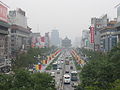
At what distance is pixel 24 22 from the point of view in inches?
4454

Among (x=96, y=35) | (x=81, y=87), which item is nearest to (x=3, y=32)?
(x=81, y=87)

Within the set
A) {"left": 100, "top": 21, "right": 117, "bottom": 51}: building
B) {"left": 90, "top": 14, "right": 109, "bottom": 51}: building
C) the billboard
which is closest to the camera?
the billboard

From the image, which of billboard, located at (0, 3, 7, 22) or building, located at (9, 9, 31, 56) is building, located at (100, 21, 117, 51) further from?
building, located at (9, 9, 31, 56)

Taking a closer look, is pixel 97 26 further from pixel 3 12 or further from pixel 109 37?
pixel 3 12

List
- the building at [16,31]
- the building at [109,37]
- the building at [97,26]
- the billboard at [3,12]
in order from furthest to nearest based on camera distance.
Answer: the building at [97,26] → the building at [16,31] → the building at [109,37] → the billboard at [3,12]

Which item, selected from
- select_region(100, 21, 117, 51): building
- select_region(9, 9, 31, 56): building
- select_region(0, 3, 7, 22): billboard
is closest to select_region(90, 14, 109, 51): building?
select_region(100, 21, 117, 51): building

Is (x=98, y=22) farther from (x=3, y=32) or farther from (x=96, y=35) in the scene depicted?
(x=3, y=32)

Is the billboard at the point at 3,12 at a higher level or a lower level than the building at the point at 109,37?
higher

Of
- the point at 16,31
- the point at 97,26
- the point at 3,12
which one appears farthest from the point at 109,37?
the point at 97,26

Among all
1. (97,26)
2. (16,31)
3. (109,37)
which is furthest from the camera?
(97,26)

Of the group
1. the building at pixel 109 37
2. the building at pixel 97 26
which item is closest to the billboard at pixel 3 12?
the building at pixel 109 37

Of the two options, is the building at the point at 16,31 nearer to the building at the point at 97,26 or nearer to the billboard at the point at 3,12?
the billboard at the point at 3,12

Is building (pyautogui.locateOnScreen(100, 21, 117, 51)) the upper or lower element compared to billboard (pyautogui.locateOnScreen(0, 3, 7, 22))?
lower

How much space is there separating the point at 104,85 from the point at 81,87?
2.56 metres
